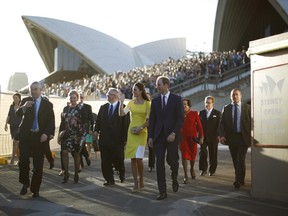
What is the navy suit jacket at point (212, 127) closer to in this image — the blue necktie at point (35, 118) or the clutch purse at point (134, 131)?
the clutch purse at point (134, 131)

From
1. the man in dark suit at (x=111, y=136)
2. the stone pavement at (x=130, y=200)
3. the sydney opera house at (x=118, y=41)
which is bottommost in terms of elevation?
the stone pavement at (x=130, y=200)

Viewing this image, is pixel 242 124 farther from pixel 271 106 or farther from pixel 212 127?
pixel 212 127

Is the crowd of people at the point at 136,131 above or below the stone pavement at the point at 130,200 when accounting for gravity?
above

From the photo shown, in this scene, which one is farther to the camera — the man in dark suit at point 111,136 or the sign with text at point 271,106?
the man in dark suit at point 111,136

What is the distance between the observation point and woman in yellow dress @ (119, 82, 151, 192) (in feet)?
21.9

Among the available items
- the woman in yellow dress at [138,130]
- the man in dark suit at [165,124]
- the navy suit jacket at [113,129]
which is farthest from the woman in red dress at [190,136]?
the man in dark suit at [165,124]

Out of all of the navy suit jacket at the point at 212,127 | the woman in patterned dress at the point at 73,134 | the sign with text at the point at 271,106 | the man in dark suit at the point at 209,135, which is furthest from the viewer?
the navy suit jacket at the point at 212,127

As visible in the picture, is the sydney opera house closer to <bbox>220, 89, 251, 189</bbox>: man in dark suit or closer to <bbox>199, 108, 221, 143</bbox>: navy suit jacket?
<bbox>199, 108, 221, 143</bbox>: navy suit jacket

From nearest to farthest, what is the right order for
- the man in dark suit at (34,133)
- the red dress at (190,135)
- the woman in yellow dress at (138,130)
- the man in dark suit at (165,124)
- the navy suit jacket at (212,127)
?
1. the man in dark suit at (165,124)
2. the man in dark suit at (34,133)
3. the woman in yellow dress at (138,130)
4. the red dress at (190,135)
5. the navy suit jacket at (212,127)

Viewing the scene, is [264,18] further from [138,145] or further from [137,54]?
[138,145]

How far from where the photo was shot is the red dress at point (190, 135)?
26.5 feet

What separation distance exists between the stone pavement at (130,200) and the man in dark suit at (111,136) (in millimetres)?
310

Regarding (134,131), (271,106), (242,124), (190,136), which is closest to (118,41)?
(190,136)

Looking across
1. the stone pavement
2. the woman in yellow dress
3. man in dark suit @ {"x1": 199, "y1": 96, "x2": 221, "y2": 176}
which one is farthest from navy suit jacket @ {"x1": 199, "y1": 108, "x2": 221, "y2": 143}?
the woman in yellow dress
